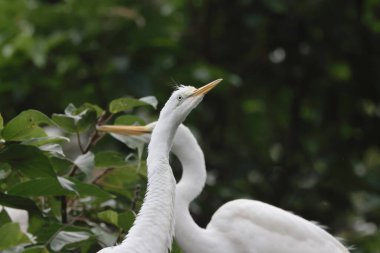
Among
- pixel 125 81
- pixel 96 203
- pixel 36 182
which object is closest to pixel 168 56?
pixel 125 81

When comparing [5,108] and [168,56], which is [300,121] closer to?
[168,56]

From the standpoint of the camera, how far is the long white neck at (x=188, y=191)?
12.3 ft

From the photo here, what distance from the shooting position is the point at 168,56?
5.80m

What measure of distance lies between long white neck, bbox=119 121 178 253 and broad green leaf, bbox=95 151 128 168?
0.65 metres

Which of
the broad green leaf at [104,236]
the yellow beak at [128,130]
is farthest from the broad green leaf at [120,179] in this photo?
the broad green leaf at [104,236]

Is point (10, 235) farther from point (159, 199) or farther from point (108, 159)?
point (108, 159)

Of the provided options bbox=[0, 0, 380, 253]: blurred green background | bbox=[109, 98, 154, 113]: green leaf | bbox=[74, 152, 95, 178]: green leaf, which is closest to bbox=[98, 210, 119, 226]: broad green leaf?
bbox=[74, 152, 95, 178]: green leaf

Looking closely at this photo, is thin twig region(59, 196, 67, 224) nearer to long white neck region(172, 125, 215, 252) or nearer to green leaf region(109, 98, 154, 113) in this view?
green leaf region(109, 98, 154, 113)

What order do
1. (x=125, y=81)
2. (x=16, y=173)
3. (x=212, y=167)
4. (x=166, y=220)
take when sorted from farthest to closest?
(x=212, y=167), (x=125, y=81), (x=16, y=173), (x=166, y=220)

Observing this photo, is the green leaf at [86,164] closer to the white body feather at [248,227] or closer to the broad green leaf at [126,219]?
the broad green leaf at [126,219]

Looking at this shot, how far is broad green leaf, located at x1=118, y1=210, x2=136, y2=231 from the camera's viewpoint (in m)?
3.21

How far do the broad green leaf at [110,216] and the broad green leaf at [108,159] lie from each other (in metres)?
0.23

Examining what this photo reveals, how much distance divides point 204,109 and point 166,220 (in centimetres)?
374

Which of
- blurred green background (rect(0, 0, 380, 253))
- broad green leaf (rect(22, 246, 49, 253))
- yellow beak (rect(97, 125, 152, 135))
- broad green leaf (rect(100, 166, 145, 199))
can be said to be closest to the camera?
broad green leaf (rect(22, 246, 49, 253))
